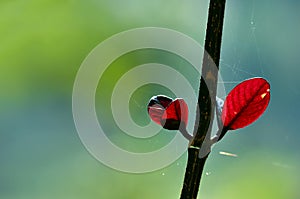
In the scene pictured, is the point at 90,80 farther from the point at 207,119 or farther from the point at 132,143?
the point at 207,119

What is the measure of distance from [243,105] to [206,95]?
4 centimetres

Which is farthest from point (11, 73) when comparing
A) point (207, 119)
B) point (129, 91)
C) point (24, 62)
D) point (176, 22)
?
point (207, 119)

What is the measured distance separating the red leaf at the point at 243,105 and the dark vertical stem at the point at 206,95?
3 cm

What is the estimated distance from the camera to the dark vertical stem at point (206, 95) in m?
0.24

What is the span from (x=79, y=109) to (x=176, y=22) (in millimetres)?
249

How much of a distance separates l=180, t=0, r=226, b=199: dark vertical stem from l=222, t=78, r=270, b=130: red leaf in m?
0.03

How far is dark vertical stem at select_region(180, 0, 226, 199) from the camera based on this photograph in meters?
0.24

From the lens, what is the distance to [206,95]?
25 cm

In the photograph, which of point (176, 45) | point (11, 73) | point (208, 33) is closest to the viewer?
point (208, 33)

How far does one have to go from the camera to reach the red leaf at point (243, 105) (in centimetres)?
28

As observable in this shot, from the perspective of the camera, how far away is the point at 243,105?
280 millimetres

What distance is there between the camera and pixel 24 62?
803 mm

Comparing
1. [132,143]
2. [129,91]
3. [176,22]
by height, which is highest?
[176,22]

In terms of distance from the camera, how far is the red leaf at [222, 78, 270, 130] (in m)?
0.28
